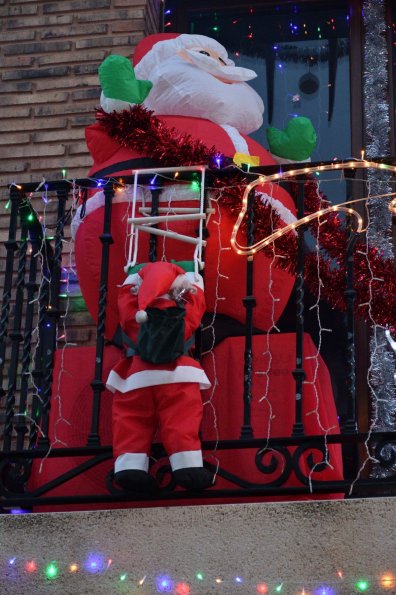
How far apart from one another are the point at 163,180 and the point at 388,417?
193cm

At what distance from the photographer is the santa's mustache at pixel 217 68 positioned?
427 cm

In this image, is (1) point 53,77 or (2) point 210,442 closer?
(2) point 210,442

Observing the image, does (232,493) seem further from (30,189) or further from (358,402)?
(358,402)

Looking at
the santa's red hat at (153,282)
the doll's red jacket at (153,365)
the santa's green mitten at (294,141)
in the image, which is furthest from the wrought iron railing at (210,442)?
the santa's green mitten at (294,141)

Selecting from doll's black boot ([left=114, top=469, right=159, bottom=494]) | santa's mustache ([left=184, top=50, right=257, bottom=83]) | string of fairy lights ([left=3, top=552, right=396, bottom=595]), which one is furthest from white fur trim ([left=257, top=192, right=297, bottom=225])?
string of fairy lights ([left=3, top=552, right=396, bottom=595])

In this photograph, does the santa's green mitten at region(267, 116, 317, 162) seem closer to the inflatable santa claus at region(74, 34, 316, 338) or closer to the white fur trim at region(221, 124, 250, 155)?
the inflatable santa claus at region(74, 34, 316, 338)

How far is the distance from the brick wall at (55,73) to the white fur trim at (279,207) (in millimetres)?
1691

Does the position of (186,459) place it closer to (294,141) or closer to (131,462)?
(131,462)

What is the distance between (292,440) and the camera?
10.8 feet

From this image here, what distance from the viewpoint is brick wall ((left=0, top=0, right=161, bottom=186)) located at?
5.46m

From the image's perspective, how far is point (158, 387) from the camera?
3.27 m

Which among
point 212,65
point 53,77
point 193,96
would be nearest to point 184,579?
point 193,96

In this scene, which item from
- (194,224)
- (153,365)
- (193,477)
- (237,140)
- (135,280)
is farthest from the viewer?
(237,140)

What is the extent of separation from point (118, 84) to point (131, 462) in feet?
5.32
